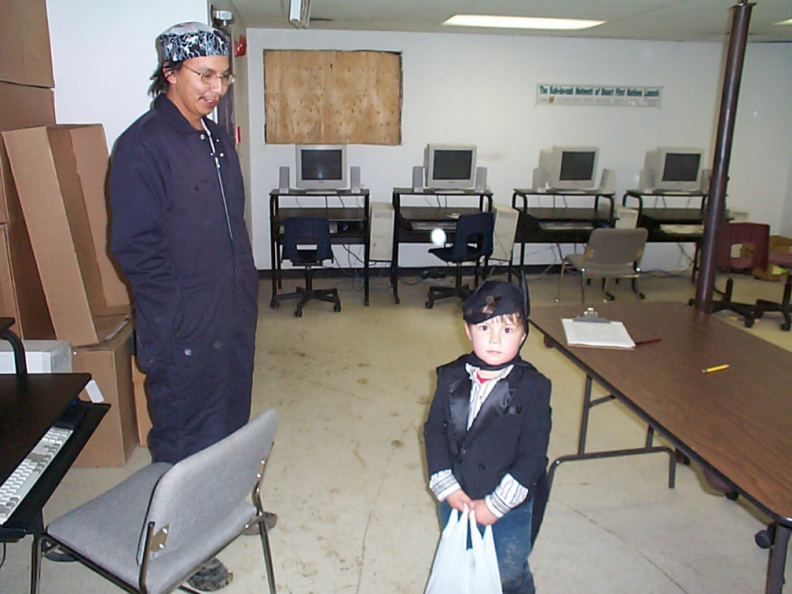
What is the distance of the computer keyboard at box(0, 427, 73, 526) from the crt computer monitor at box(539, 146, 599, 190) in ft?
15.7

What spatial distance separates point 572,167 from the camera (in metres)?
5.70

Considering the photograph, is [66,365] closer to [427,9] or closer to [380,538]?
[380,538]

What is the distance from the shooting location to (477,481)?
1.48 m

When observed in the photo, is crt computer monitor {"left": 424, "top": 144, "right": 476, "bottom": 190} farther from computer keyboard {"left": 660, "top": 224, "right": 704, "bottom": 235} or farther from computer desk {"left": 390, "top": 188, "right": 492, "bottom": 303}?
computer keyboard {"left": 660, "top": 224, "right": 704, "bottom": 235}

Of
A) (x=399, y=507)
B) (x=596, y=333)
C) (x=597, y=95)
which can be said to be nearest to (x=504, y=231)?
(x=597, y=95)

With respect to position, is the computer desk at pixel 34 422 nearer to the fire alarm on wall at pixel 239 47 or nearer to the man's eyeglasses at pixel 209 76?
the man's eyeglasses at pixel 209 76

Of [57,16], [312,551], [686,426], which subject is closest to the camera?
[686,426]

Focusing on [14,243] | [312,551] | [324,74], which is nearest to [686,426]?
[312,551]

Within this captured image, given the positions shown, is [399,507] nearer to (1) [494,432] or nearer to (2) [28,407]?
(1) [494,432]

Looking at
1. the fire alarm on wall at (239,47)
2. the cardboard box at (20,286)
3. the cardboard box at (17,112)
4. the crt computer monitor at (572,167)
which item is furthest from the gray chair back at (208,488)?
the crt computer monitor at (572,167)

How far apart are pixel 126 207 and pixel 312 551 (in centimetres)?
131

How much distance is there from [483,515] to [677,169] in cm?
525

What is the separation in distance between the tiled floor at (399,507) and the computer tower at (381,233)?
168 centimetres

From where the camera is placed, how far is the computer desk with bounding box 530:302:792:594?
1420 millimetres
